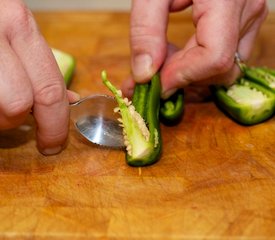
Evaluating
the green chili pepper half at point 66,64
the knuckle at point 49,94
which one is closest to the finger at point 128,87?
the green chili pepper half at point 66,64

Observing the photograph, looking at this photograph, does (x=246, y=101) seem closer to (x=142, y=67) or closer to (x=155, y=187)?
(x=142, y=67)

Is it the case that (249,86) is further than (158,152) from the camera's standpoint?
Yes

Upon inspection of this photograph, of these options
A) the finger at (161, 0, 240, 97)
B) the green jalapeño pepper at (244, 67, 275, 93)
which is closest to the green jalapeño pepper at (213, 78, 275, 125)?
the green jalapeño pepper at (244, 67, 275, 93)

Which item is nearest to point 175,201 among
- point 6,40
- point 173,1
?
point 6,40

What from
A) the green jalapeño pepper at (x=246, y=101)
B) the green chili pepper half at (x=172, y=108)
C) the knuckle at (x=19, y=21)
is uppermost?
the knuckle at (x=19, y=21)

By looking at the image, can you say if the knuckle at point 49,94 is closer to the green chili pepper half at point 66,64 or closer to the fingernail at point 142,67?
the fingernail at point 142,67

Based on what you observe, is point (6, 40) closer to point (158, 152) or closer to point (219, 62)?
point (158, 152)

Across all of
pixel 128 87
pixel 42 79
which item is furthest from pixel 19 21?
pixel 128 87

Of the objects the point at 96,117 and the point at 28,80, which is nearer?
the point at 28,80
